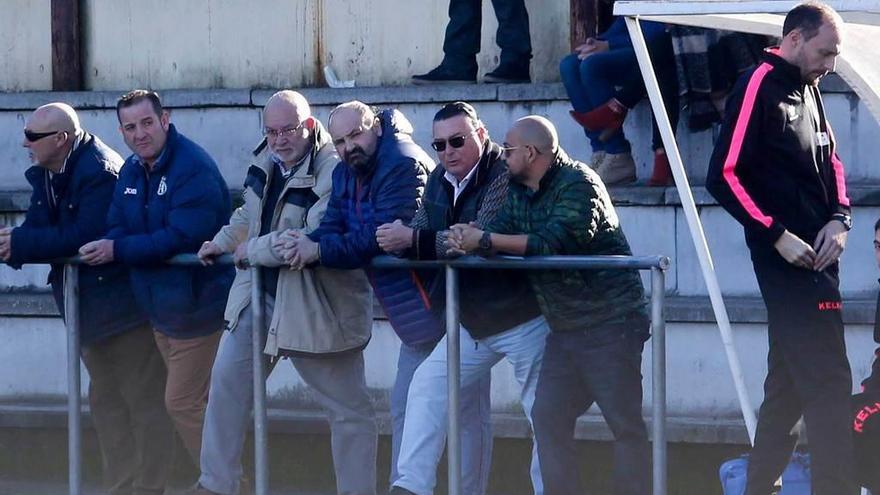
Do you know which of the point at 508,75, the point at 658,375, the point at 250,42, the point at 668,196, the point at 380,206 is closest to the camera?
the point at 658,375

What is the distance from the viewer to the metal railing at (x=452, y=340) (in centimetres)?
533

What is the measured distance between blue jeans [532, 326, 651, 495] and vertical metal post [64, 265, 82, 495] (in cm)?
188

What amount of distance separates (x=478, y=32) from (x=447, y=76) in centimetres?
29

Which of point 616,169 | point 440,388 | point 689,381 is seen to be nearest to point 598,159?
point 616,169

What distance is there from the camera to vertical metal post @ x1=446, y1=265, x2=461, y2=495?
5.64m

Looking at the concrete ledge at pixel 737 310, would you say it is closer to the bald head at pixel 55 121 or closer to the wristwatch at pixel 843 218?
the bald head at pixel 55 121

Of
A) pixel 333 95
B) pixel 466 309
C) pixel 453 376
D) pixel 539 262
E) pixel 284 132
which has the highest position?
pixel 333 95

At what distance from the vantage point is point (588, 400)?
5816 millimetres

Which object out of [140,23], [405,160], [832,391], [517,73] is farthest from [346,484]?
[140,23]

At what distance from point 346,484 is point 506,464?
798 millimetres

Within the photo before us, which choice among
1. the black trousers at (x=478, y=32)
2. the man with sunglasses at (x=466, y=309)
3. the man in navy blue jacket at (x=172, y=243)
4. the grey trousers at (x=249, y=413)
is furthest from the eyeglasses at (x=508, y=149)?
the black trousers at (x=478, y=32)

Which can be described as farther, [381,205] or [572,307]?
[381,205]

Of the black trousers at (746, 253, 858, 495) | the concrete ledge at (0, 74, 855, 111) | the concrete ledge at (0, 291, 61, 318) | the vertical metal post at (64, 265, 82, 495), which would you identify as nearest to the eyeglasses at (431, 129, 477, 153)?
the black trousers at (746, 253, 858, 495)

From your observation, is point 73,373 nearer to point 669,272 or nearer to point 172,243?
point 172,243
